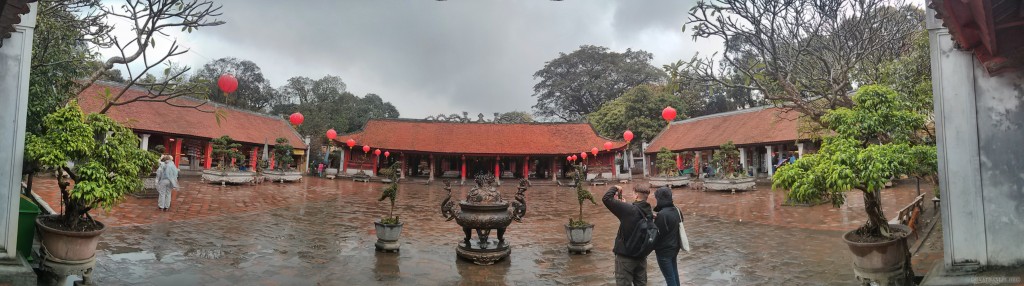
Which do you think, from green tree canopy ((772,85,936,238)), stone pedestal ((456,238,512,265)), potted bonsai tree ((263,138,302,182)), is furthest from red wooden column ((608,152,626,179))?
green tree canopy ((772,85,936,238))

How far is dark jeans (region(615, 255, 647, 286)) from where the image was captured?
4.28m

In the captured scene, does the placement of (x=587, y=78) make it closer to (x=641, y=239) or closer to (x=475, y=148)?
(x=475, y=148)

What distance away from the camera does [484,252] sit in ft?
21.0

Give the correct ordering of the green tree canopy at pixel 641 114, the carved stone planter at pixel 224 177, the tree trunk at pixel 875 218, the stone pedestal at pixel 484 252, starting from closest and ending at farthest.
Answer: the tree trunk at pixel 875 218 → the stone pedestal at pixel 484 252 → the carved stone planter at pixel 224 177 → the green tree canopy at pixel 641 114

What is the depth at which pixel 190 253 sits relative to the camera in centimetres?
652

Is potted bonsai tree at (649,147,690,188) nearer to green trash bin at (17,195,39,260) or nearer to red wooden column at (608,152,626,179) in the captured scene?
red wooden column at (608,152,626,179)

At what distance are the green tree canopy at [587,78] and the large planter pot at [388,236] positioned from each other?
42168 mm

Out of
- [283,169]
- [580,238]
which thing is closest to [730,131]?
[580,238]

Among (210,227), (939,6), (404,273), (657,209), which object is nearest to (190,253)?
(210,227)

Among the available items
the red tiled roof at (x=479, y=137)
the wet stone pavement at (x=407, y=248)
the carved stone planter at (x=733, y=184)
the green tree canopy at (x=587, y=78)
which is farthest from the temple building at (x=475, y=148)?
the green tree canopy at (x=587, y=78)

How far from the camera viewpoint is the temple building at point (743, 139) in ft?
71.8

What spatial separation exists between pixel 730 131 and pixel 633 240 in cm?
2387

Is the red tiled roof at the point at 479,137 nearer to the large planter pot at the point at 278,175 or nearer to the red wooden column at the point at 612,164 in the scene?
the red wooden column at the point at 612,164

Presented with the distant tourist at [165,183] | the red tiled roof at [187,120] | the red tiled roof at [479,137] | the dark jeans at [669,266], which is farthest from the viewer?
the red tiled roof at [479,137]
